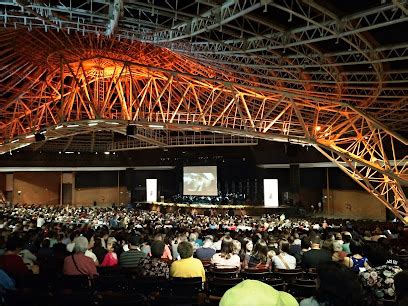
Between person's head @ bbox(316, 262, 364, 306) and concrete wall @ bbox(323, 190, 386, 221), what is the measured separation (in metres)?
41.9

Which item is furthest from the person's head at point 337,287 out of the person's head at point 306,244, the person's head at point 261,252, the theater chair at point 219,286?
the person's head at point 306,244

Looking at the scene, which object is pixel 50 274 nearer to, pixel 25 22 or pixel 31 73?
pixel 25 22

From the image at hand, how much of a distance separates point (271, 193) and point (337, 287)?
45.8 meters

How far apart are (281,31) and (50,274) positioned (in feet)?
37.1

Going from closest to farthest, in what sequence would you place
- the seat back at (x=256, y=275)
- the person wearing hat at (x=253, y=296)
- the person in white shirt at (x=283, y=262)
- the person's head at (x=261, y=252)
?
the person wearing hat at (x=253, y=296)
the seat back at (x=256, y=275)
the person in white shirt at (x=283, y=262)
the person's head at (x=261, y=252)

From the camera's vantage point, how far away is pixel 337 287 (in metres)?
4.26

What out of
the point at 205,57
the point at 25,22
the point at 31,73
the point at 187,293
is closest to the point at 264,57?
the point at 205,57

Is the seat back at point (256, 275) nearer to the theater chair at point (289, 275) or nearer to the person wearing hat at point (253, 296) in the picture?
the theater chair at point (289, 275)

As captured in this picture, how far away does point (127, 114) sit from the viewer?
28.3 metres

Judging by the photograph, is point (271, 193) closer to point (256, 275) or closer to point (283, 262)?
point (283, 262)

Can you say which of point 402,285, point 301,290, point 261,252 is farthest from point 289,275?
point 402,285

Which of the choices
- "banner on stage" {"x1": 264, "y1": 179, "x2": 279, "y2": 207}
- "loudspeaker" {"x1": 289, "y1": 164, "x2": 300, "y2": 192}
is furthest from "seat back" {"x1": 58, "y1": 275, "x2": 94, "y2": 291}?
"banner on stage" {"x1": 264, "y1": 179, "x2": 279, "y2": 207}

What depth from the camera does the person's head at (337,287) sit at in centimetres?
421

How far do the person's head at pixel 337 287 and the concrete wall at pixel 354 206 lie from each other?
41872 mm
